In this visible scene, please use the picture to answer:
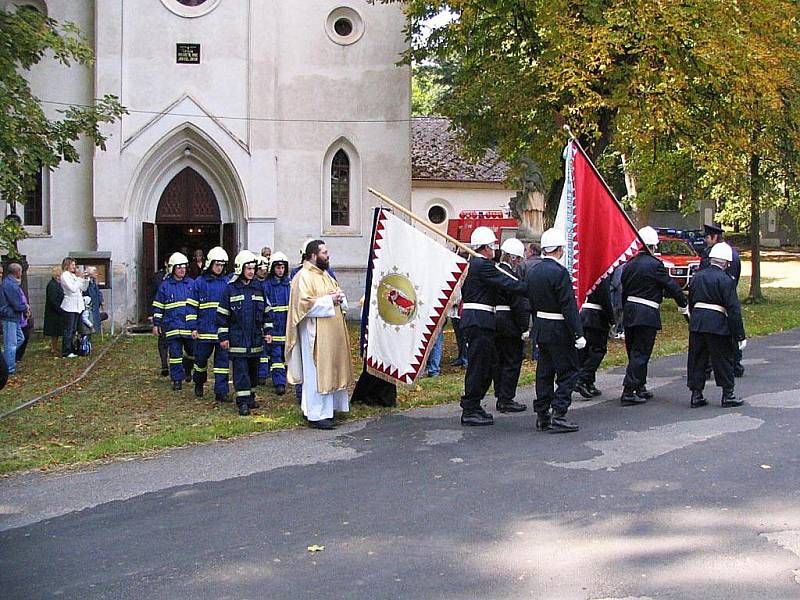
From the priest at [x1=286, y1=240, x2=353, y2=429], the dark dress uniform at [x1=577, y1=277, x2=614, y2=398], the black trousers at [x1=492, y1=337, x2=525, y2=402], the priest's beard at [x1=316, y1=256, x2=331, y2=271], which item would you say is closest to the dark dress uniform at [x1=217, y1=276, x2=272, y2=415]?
the priest at [x1=286, y1=240, x2=353, y2=429]

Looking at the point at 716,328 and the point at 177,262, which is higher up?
the point at 177,262

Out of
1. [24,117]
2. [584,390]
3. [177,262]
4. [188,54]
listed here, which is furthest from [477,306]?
[188,54]

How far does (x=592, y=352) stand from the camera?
1220cm

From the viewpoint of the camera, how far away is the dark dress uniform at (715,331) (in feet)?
37.0

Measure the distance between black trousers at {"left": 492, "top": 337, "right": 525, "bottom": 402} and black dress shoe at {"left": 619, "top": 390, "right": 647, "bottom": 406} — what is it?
1331 millimetres

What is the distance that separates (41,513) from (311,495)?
2.05m

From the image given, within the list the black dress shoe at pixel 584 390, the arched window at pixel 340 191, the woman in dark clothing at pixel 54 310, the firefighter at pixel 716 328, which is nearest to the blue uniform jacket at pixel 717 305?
the firefighter at pixel 716 328

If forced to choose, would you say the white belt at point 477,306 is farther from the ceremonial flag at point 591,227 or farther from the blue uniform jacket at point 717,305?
the blue uniform jacket at point 717,305

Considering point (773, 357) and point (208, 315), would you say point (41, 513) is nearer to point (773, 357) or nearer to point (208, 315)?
point (208, 315)

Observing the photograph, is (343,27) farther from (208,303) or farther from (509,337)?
(509,337)

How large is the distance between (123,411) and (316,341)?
3.25 m

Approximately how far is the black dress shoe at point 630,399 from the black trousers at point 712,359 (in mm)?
614

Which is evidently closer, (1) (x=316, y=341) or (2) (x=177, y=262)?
(1) (x=316, y=341)

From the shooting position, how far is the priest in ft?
35.2
